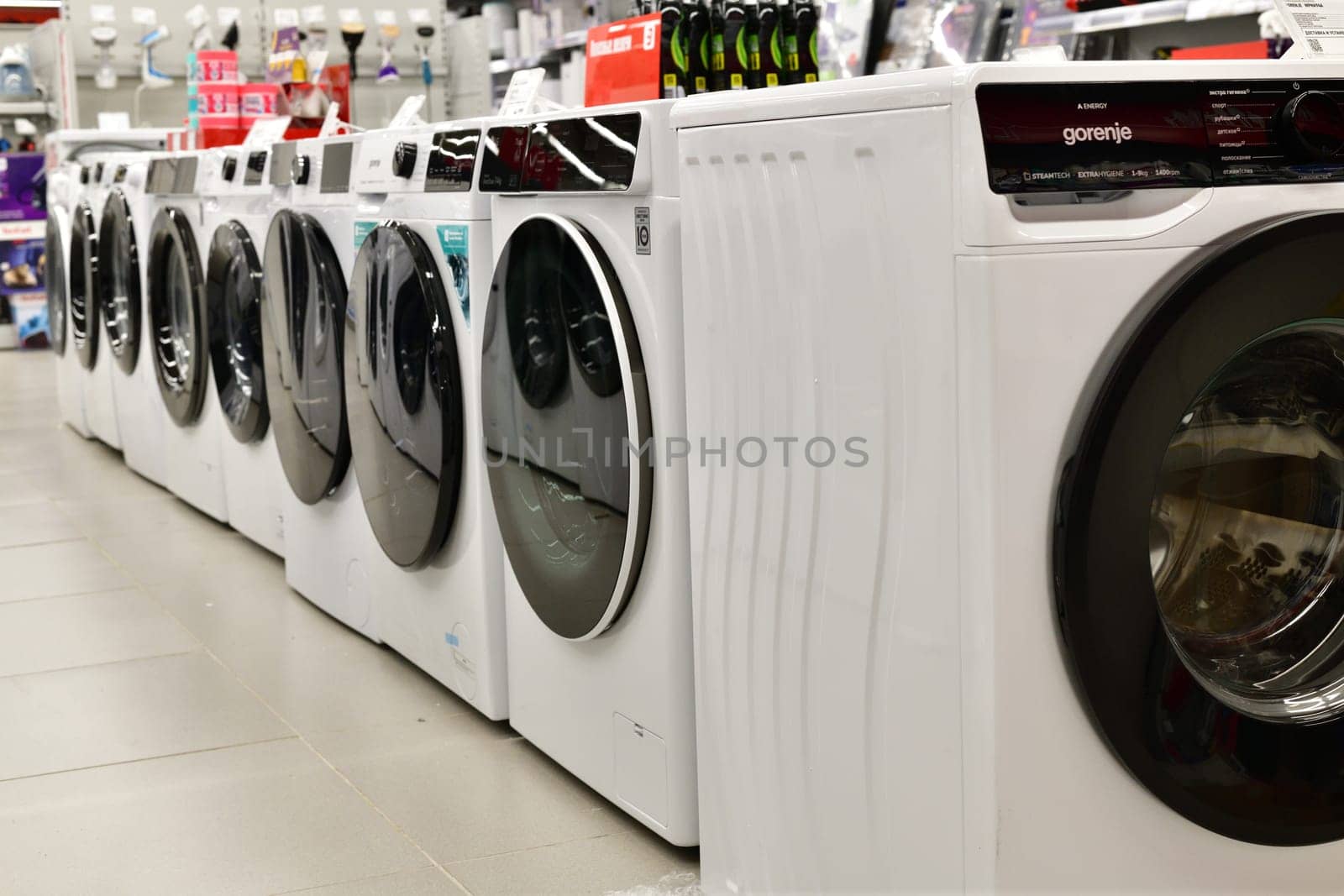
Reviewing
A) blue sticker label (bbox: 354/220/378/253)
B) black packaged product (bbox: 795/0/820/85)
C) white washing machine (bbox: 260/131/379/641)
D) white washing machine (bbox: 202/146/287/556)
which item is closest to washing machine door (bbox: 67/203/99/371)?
white washing machine (bbox: 202/146/287/556)

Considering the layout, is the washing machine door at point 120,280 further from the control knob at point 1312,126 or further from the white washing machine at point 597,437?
the control knob at point 1312,126

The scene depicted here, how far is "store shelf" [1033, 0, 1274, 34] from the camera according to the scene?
2875mm

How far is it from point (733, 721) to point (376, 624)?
4.42ft

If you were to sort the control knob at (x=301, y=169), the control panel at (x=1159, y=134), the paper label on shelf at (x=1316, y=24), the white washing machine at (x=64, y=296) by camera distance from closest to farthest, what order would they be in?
1. the control panel at (x=1159, y=134)
2. the paper label on shelf at (x=1316, y=24)
3. the control knob at (x=301, y=169)
4. the white washing machine at (x=64, y=296)

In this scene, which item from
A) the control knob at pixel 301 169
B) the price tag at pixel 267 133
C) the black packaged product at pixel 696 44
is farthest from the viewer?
the price tag at pixel 267 133

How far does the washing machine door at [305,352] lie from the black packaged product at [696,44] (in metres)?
0.80

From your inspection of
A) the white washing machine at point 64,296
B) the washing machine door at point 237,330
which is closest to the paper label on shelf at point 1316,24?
the washing machine door at point 237,330

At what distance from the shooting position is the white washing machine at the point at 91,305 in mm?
4820

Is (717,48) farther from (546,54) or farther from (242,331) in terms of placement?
(546,54)

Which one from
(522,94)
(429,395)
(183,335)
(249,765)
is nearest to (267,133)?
(183,335)

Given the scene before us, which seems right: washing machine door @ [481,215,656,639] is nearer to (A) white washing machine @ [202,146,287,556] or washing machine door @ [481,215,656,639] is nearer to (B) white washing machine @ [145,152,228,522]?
(A) white washing machine @ [202,146,287,556]

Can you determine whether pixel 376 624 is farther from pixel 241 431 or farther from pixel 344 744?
pixel 241 431

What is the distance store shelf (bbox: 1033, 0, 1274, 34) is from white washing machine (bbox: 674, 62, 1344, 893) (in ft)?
5.62

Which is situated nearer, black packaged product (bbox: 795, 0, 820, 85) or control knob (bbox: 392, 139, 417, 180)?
control knob (bbox: 392, 139, 417, 180)
